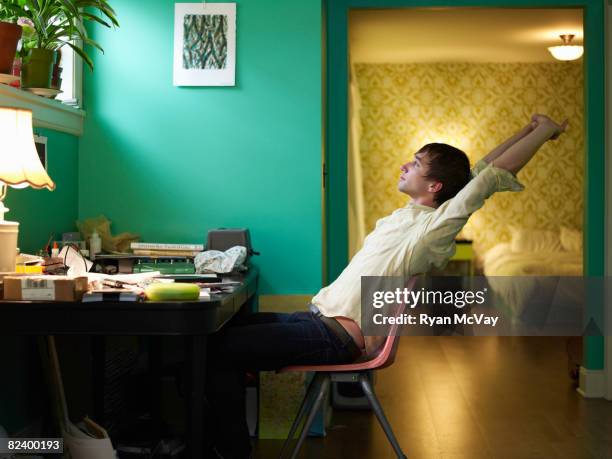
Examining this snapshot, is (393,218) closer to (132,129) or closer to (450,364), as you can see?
(132,129)

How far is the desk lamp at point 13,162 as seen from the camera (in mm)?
2375

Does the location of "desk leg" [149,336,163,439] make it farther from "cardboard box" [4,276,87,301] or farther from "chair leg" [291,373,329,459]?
"cardboard box" [4,276,87,301]

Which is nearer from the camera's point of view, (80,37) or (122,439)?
(122,439)

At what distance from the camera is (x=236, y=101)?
373 cm

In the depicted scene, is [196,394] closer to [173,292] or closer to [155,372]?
[173,292]

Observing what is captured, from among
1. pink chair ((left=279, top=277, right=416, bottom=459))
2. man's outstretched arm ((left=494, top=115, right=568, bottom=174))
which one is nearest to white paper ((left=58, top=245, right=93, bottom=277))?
pink chair ((left=279, top=277, right=416, bottom=459))

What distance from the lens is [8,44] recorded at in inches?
110

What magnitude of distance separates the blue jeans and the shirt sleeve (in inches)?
15.0

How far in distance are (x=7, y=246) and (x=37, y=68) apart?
971 millimetres

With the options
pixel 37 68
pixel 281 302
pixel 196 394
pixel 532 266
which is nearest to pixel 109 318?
pixel 196 394

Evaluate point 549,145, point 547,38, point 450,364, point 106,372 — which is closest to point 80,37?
point 106,372

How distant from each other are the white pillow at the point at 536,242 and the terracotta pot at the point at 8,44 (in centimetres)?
654

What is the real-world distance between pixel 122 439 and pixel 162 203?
117 centimetres

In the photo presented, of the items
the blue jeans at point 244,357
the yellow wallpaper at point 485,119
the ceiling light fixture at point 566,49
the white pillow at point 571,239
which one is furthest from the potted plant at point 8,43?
the white pillow at point 571,239
